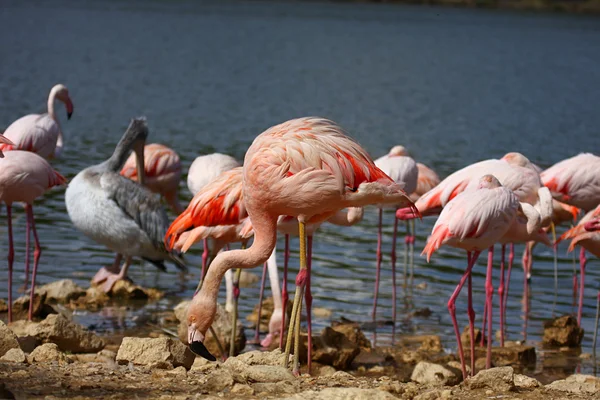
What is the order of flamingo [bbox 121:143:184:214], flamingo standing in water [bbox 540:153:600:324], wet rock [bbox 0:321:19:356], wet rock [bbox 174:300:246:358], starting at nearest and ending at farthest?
wet rock [bbox 0:321:19:356] → wet rock [bbox 174:300:246:358] → flamingo standing in water [bbox 540:153:600:324] → flamingo [bbox 121:143:184:214]

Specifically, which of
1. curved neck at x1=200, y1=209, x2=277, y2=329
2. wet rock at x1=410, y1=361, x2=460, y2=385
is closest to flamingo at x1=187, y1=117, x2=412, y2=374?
curved neck at x1=200, y1=209, x2=277, y2=329

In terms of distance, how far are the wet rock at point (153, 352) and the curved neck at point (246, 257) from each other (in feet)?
1.74

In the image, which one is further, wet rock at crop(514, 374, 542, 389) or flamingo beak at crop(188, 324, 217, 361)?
wet rock at crop(514, 374, 542, 389)

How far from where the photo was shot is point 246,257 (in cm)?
515

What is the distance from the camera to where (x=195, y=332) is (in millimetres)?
4824

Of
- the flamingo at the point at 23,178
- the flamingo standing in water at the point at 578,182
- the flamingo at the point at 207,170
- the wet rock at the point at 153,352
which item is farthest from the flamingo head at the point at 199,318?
the flamingo standing in water at the point at 578,182

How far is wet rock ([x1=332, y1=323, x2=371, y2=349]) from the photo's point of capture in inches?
263

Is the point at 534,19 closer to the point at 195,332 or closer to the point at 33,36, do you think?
the point at 33,36

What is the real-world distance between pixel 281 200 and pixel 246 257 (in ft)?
1.20

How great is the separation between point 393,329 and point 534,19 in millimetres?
68887

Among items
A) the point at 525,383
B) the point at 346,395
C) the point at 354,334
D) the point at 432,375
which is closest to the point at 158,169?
the point at 354,334

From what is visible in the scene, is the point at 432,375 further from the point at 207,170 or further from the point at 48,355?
the point at 207,170

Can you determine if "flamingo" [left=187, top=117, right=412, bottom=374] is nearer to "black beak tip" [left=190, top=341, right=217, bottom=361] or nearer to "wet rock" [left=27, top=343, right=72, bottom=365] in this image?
"black beak tip" [left=190, top=341, right=217, bottom=361]

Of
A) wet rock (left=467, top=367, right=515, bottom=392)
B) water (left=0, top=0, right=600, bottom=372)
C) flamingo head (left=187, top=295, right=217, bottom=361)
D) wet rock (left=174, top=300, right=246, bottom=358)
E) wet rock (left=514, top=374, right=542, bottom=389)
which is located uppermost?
flamingo head (left=187, top=295, right=217, bottom=361)
